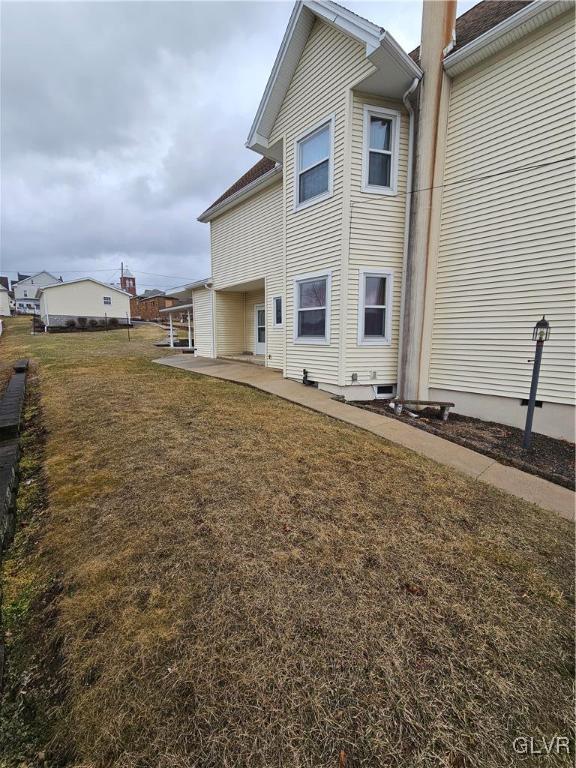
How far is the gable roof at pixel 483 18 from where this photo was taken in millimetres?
5902

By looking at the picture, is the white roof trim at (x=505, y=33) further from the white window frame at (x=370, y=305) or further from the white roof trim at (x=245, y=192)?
the white roof trim at (x=245, y=192)

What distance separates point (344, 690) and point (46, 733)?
1257 millimetres

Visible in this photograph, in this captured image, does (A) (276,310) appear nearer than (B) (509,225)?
No

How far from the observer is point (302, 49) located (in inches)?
291

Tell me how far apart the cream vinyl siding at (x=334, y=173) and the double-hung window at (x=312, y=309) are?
15 centimetres

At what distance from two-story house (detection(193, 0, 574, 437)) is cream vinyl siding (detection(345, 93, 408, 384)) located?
0.10ft

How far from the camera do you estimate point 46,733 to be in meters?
1.32

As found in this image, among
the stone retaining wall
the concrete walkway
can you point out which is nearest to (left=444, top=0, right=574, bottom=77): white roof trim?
the concrete walkway

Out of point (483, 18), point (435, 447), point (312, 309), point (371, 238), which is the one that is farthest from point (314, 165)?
point (435, 447)

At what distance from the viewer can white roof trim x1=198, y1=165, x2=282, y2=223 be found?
9.36m

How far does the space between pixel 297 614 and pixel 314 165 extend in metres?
8.35

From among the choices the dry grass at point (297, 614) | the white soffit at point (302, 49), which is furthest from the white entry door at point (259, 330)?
the dry grass at point (297, 614)

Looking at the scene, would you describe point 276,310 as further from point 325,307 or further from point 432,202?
point 432,202

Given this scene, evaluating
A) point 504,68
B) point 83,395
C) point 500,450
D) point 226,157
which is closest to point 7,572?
point 83,395
